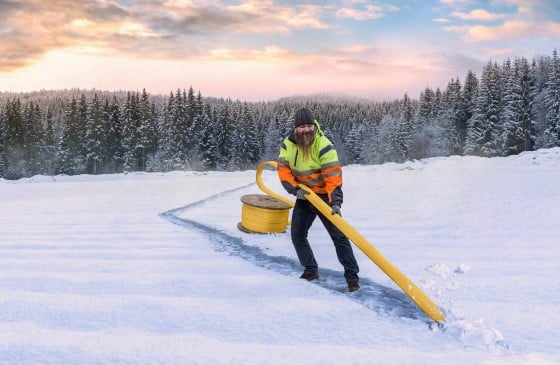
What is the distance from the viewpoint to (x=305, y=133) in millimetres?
4016

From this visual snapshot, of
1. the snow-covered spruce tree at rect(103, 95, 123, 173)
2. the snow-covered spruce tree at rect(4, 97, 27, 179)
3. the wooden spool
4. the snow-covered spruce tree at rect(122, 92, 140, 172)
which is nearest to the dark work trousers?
the wooden spool

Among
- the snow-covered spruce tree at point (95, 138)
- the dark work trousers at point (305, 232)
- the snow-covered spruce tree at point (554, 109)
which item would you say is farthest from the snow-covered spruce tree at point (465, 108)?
the dark work trousers at point (305, 232)

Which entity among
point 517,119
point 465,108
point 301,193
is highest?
point 465,108

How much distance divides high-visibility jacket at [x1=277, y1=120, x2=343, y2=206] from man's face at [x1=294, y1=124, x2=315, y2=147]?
69mm

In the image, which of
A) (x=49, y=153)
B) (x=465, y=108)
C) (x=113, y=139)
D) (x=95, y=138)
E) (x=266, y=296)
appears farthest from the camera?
(x=49, y=153)

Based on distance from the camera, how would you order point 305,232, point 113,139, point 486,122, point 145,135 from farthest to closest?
point 113,139
point 145,135
point 486,122
point 305,232

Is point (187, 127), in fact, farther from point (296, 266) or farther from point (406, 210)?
point (296, 266)

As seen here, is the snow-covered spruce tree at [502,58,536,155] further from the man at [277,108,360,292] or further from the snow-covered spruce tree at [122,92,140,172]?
the man at [277,108,360,292]

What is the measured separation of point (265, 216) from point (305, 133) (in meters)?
2.39

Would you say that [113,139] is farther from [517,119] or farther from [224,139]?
[517,119]

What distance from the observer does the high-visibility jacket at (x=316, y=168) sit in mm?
3982

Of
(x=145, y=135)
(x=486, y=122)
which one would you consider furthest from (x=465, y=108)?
(x=145, y=135)

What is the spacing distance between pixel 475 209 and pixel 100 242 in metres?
6.54

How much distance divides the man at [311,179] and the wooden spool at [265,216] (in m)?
1.81
